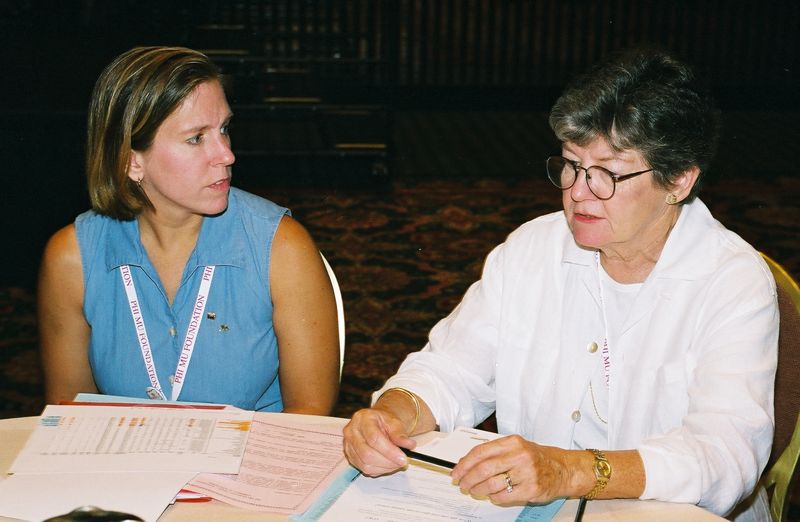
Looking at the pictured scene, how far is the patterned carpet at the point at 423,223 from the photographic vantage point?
13.5ft

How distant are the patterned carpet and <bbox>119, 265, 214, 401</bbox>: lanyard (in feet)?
4.67

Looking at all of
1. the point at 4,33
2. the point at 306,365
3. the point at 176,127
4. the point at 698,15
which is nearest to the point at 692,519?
the point at 306,365

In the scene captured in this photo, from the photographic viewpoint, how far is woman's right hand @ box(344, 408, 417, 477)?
5.24 ft

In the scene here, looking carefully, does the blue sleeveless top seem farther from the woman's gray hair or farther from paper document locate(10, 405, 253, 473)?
the woman's gray hair

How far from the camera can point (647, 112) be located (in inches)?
69.6

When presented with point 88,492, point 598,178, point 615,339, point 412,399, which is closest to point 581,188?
point 598,178

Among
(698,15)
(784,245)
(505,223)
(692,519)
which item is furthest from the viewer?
(698,15)

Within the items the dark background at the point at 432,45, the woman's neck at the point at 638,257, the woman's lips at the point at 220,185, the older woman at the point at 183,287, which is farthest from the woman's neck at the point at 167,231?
the dark background at the point at 432,45

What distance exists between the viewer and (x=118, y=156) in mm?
2131

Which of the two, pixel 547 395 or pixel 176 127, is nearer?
pixel 547 395

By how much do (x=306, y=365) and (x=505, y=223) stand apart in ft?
11.7

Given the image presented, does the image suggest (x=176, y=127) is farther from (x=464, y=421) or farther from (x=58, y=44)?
(x=58, y=44)

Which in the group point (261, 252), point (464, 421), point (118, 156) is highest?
point (118, 156)

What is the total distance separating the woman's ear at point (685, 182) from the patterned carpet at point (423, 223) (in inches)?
75.2
